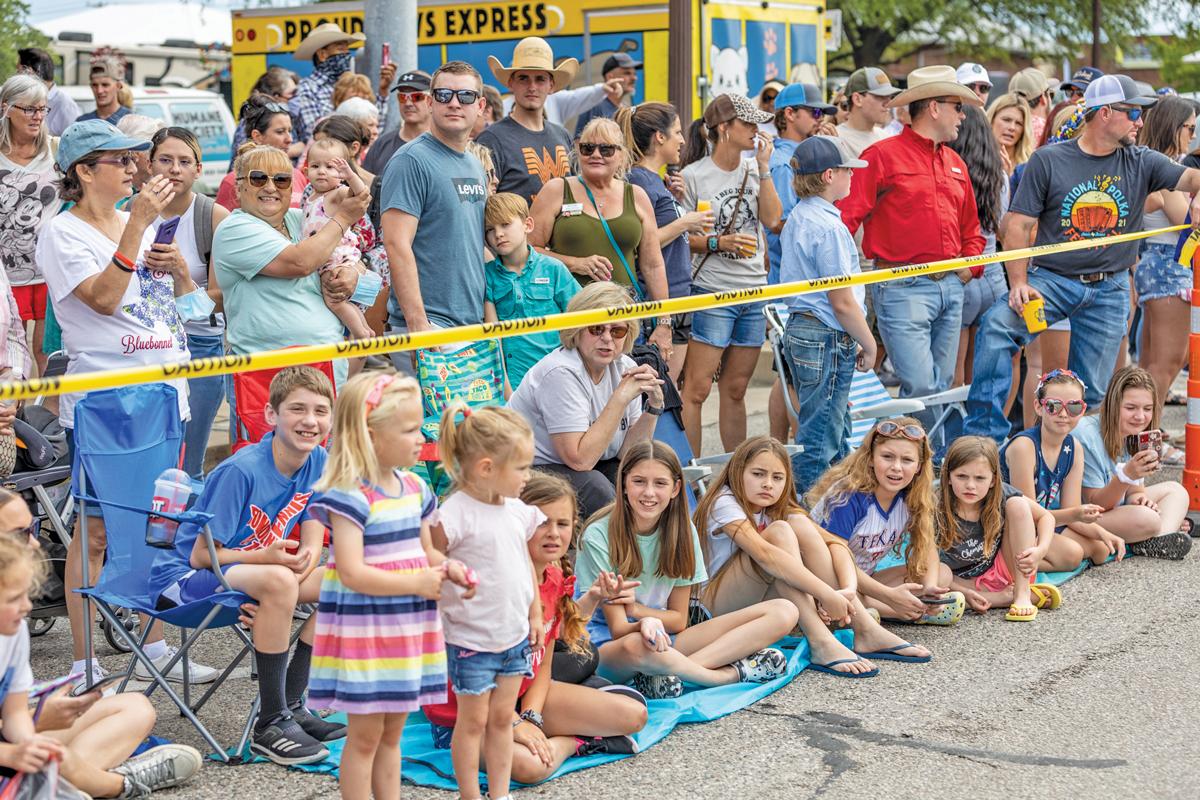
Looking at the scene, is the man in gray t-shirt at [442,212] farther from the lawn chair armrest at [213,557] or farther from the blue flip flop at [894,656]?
the blue flip flop at [894,656]

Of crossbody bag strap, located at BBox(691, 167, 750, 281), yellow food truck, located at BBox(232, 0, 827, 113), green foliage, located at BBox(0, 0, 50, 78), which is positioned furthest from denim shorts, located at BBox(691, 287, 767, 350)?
green foliage, located at BBox(0, 0, 50, 78)

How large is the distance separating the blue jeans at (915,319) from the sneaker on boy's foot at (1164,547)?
1.31 meters

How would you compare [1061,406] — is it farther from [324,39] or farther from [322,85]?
[324,39]

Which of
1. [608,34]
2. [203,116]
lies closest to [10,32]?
[203,116]

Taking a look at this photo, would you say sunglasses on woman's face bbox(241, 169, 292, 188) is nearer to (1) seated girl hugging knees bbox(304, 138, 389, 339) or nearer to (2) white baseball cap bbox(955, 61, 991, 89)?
(1) seated girl hugging knees bbox(304, 138, 389, 339)

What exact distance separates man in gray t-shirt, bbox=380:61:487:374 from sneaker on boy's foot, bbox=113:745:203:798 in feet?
7.05

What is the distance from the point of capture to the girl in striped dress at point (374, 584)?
3.74 m

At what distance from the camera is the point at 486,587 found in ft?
13.1

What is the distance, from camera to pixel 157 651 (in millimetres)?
5355

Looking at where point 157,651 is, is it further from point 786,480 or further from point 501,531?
point 786,480

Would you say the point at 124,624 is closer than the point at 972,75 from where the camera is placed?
Yes

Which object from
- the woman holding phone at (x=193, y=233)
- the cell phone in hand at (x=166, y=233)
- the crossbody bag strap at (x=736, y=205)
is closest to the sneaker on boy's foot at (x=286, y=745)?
the cell phone in hand at (x=166, y=233)

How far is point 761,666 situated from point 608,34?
10.5 metres

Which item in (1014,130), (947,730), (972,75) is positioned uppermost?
(972,75)
